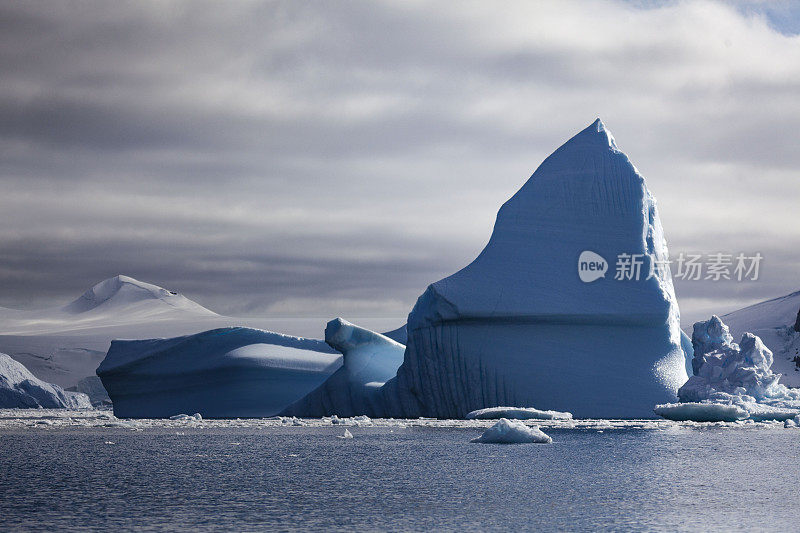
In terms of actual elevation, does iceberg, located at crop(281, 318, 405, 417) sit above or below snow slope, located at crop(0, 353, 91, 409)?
above

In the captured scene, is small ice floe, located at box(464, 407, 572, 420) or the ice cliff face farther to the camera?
the ice cliff face

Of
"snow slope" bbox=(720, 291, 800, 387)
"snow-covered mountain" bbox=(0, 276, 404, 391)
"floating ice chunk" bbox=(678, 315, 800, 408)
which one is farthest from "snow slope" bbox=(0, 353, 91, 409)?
"snow slope" bbox=(720, 291, 800, 387)

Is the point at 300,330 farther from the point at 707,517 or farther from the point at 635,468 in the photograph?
the point at 707,517

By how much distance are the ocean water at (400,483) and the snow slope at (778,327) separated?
26.0m

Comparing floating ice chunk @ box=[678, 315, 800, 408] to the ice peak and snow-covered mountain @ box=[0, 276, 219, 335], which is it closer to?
the ice peak

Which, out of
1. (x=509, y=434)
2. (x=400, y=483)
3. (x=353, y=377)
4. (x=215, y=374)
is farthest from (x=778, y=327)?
(x=400, y=483)

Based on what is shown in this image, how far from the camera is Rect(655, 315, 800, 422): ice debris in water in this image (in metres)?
20.0

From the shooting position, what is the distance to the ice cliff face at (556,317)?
21281 mm

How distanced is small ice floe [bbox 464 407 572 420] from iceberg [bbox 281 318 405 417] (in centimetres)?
368

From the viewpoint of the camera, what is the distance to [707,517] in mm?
7504

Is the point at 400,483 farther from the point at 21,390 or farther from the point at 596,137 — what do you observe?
the point at 21,390

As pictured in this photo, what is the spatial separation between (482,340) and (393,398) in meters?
2.96

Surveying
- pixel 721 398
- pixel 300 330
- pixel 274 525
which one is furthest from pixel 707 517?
pixel 300 330

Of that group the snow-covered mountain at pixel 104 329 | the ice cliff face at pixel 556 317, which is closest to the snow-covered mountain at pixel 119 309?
the snow-covered mountain at pixel 104 329
